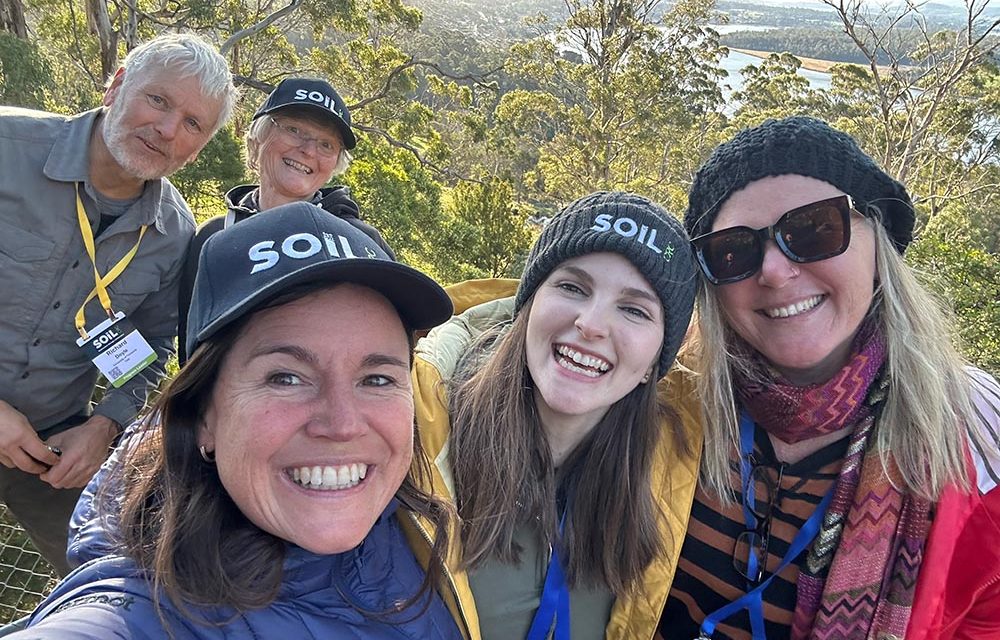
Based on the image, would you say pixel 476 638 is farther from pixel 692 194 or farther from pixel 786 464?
pixel 692 194

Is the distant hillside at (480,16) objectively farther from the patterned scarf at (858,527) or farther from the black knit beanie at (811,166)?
the patterned scarf at (858,527)

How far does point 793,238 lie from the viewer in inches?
68.4

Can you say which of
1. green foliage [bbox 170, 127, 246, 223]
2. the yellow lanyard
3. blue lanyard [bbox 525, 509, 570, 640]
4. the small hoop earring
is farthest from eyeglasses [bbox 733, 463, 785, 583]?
green foliage [bbox 170, 127, 246, 223]

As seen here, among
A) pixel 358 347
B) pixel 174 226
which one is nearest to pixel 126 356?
pixel 174 226

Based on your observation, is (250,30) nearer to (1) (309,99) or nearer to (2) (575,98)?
(1) (309,99)

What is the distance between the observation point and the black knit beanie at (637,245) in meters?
1.72

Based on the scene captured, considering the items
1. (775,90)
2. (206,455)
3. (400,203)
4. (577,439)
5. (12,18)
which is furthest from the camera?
(775,90)

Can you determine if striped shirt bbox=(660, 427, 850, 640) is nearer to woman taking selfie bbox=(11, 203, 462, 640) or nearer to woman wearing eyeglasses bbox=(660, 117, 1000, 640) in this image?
woman wearing eyeglasses bbox=(660, 117, 1000, 640)

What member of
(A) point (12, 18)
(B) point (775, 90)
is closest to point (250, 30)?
(A) point (12, 18)

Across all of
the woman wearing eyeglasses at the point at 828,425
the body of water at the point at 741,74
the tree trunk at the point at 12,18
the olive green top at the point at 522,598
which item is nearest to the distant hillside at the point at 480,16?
the body of water at the point at 741,74

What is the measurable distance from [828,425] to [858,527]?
0.27 meters

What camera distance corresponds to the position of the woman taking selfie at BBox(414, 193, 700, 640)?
1.69 m

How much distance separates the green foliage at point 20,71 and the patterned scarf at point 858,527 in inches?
314

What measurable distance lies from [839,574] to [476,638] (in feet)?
3.21
